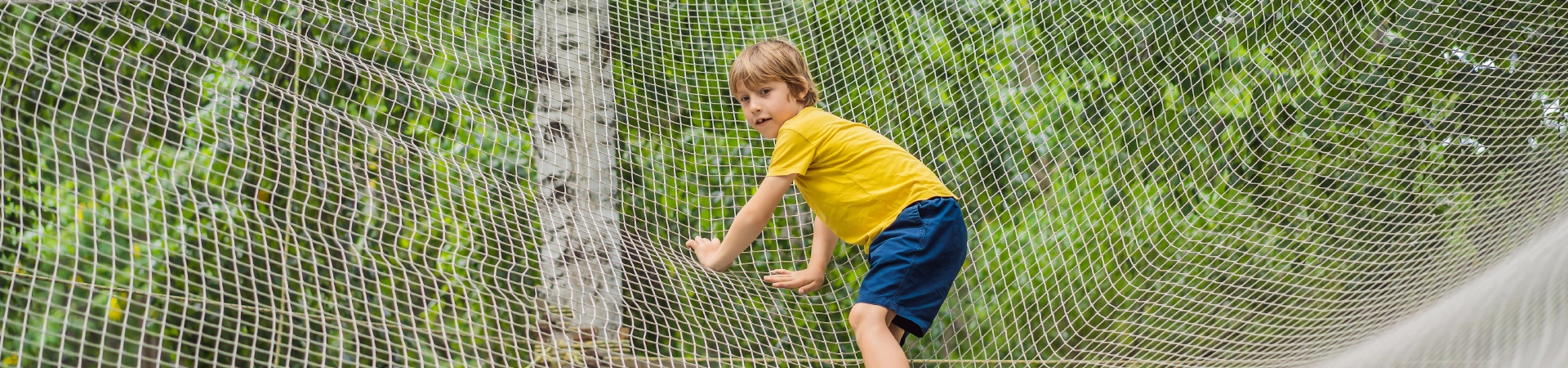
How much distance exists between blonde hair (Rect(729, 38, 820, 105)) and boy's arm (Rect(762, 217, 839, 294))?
20 cm

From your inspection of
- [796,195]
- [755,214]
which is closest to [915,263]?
[755,214]

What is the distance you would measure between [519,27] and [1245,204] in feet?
4.22

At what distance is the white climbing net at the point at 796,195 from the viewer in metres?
1.43

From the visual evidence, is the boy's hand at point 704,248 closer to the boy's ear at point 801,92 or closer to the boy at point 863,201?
the boy at point 863,201

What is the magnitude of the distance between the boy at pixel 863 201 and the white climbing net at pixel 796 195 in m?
0.25

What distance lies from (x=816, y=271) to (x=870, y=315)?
0.78 feet

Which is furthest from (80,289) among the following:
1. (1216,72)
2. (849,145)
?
(1216,72)

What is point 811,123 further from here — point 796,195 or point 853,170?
point 796,195

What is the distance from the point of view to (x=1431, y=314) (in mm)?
1213

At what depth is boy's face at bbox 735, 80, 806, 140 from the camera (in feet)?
4.03

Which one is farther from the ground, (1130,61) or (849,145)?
(849,145)

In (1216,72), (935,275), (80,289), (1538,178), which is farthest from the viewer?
(1216,72)

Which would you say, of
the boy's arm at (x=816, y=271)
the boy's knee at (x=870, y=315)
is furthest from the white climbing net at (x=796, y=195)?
the boy's knee at (x=870, y=315)

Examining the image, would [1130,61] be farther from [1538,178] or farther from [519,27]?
[519,27]
